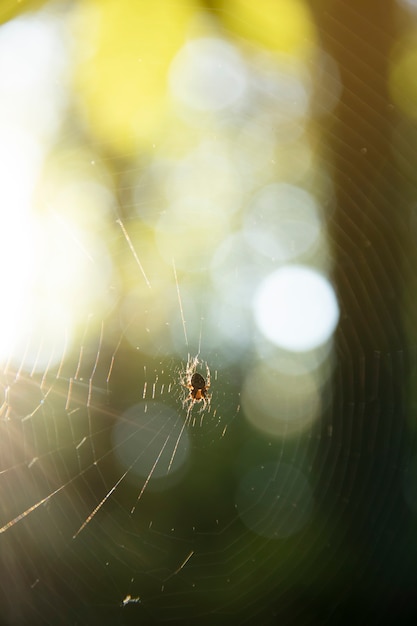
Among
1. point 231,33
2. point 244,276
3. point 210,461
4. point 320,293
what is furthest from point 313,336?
point 231,33

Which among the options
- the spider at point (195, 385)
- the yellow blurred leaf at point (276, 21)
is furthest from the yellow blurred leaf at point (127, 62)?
the spider at point (195, 385)

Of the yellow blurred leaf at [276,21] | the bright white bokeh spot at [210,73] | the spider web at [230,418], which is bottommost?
the spider web at [230,418]

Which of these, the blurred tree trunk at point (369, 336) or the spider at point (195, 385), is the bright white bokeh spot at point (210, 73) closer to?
the blurred tree trunk at point (369, 336)

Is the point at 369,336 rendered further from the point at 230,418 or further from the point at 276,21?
the point at 276,21

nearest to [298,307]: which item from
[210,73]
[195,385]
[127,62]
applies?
[195,385]

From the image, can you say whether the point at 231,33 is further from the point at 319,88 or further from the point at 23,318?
the point at 23,318

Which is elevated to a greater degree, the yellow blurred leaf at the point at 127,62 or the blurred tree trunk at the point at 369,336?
the yellow blurred leaf at the point at 127,62

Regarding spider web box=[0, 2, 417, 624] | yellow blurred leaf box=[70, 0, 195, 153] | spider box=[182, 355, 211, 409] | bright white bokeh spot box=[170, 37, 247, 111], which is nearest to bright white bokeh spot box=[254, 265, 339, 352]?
spider web box=[0, 2, 417, 624]
